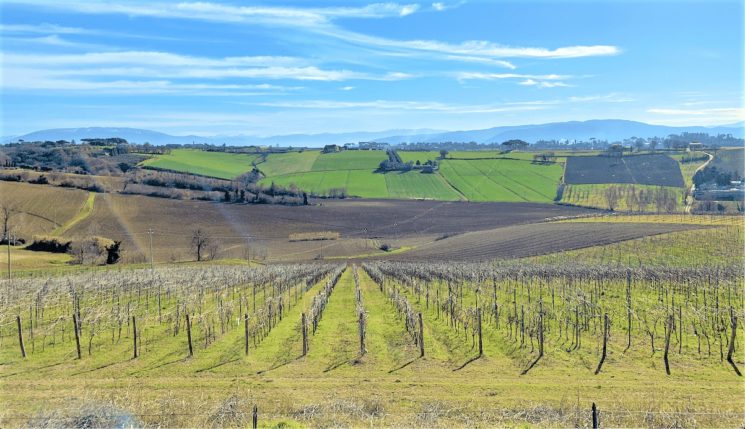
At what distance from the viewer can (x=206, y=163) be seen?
16200 centimetres

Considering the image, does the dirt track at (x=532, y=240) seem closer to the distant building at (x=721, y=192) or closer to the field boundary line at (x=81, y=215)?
the distant building at (x=721, y=192)

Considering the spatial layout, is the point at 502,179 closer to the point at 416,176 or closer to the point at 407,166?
the point at 416,176

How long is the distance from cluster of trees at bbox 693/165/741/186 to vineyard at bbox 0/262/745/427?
101m

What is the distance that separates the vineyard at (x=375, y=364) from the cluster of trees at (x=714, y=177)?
10099 centimetres

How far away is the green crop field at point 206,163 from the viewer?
5674 inches

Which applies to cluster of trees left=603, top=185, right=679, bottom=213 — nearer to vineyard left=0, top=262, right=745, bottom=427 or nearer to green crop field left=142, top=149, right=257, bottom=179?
vineyard left=0, top=262, right=745, bottom=427

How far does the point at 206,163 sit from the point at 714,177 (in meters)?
128

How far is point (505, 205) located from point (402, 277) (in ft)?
262

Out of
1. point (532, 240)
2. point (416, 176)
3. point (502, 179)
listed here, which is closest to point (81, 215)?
point (532, 240)

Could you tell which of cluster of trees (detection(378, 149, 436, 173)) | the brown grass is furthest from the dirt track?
cluster of trees (detection(378, 149, 436, 173))

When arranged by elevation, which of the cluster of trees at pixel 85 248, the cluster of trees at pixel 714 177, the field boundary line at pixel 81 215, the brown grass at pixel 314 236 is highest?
the cluster of trees at pixel 714 177

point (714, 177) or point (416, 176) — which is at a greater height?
point (714, 177)

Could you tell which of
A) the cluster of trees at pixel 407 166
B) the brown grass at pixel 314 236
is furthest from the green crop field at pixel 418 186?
the brown grass at pixel 314 236

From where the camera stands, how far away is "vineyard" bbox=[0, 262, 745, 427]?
52.7ft
